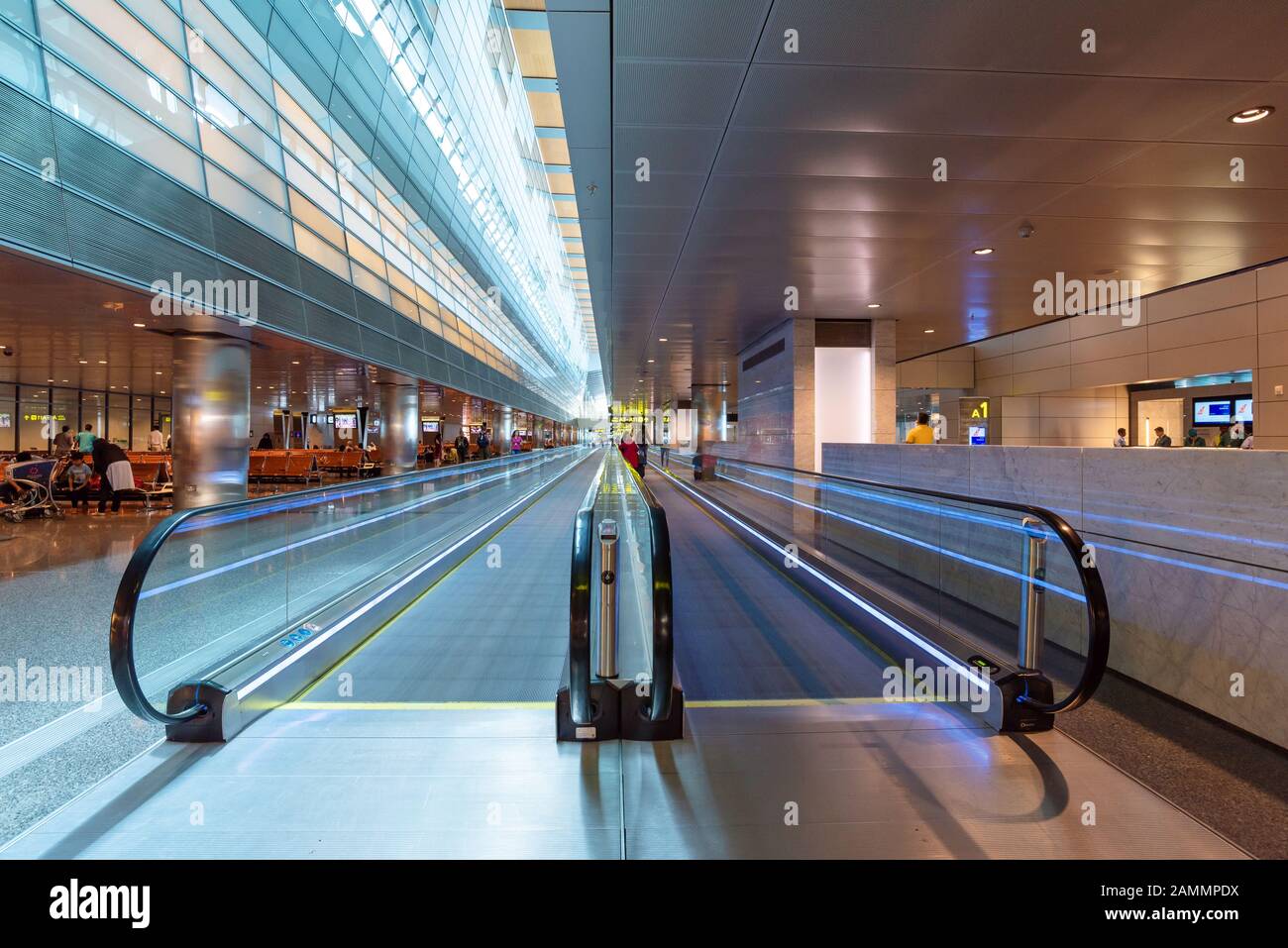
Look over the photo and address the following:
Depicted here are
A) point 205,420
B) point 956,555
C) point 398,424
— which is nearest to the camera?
point 956,555

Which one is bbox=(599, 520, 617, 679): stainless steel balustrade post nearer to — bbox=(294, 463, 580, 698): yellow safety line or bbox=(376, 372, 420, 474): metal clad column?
bbox=(294, 463, 580, 698): yellow safety line

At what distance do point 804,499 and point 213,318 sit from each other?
1029 centimetres

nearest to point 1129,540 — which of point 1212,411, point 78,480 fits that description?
point 1212,411

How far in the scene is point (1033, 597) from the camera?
13.1 ft

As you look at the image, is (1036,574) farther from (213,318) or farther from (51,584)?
(213,318)

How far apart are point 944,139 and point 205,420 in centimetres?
1185

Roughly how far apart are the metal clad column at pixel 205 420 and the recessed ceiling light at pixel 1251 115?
13.9m

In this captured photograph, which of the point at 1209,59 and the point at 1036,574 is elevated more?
the point at 1209,59

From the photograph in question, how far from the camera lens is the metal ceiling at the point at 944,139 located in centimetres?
457

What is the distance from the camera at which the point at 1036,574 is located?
159 inches

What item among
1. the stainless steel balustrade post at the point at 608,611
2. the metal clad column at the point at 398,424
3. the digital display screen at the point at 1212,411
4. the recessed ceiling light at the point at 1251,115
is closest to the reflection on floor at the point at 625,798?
the stainless steel balustrade post at the point at 608,611

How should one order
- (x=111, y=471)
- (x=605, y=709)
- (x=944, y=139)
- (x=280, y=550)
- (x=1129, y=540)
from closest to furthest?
(x=605, y=709) < (x=1129, y=540) < (x=280, y=550) < (x=944, y=139) < (x=111, y=471)

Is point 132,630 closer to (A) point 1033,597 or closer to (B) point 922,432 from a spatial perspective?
(A) point 1033,597
